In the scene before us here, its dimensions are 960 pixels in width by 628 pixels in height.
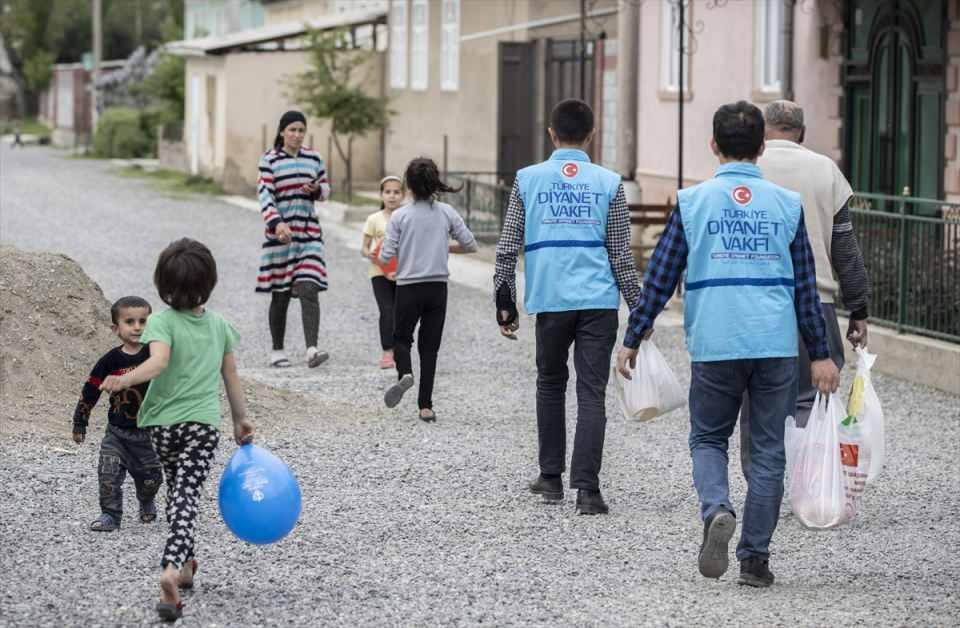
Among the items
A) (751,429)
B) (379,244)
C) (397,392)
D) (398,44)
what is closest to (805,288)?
(751,429)

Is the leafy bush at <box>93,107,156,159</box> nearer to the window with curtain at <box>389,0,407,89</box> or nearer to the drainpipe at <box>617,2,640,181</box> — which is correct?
the window with curtain at <box>389,0,407,89</box>

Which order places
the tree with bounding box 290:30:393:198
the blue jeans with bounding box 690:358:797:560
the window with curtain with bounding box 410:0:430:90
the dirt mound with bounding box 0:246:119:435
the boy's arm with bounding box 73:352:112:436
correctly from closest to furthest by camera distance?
the blue jeans with bounding box 690:358:797:560 < the boy's arm with bounding box 73:352:112:436 < the dirt mound with bounding box 0:246:119:435 < the tree with bounding box 290:30:393:198 < the window with curtain with bounding box 410:0:430:90

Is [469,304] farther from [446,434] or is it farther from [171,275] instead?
[171,275]

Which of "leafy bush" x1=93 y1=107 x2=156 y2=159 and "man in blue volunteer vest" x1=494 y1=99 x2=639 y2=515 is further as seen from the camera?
"leafy bush" x1=93 y1=107 x2=156 y2=159

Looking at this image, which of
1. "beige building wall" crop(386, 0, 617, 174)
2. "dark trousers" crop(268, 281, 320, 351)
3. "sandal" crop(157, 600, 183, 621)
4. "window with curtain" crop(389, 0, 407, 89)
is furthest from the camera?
"window with curtain" crop(389, 0, 407, 89)

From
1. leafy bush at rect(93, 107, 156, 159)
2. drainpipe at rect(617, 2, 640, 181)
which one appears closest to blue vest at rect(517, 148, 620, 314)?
drainpipe at rect(617, 2, 640, 181)

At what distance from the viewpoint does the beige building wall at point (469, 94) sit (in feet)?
83.3

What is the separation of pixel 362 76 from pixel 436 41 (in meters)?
3.81

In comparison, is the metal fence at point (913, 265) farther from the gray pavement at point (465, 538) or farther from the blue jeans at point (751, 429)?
the blue jeans at point (751, 429)

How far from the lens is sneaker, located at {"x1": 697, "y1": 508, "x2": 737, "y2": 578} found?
6109 mm

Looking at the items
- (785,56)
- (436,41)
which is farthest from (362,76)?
(785,56)

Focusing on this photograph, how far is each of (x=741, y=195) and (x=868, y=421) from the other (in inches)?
43.5

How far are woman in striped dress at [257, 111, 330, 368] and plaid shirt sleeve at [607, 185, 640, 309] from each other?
450 centimetres

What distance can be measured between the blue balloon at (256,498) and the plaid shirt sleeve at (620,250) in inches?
82.1
